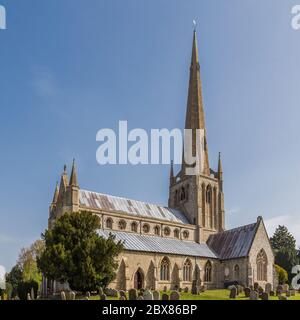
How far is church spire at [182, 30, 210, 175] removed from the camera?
5385cm

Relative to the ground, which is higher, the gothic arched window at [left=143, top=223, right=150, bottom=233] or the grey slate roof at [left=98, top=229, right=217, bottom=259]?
the gothic arched window at [left=143, top=223, right=150, bottom=233]

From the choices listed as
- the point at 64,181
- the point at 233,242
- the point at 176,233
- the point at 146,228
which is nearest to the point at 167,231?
the point at 176,233

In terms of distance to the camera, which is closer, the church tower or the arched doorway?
the arched doorway

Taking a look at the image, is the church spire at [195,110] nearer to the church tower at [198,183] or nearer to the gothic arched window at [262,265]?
the church tower at [198,183]

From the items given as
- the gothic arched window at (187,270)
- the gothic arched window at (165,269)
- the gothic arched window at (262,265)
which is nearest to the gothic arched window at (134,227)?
the gothic arched window at (165,269)

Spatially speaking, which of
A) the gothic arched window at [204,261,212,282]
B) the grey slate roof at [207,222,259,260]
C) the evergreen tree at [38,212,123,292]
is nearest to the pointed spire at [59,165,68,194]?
the evergreen tree at [38,212,123,292]

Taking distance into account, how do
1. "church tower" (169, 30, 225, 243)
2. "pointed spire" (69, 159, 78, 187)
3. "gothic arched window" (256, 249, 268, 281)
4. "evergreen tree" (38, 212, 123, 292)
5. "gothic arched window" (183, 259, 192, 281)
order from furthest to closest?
1. "church tower" (169, 30, 225, 243)
2. "gothic arched window" (256, 249, 268, 281)
3. "gothic arched window" (183, 259, 192, 281)
4. "pointed spire" (69, 159, 78, 187)
5. "evergreen tree" (38, 212, 123, 292)

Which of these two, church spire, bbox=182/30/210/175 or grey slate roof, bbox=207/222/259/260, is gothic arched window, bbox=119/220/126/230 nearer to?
grey slate roof, bbox=207/222/259/260

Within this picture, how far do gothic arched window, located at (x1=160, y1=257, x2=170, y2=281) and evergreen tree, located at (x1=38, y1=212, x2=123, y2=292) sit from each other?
10.4 meters

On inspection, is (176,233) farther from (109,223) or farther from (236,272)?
(109,223)

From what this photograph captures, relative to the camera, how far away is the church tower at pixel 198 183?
165ft

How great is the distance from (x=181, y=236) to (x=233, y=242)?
Answer: 5826 mm

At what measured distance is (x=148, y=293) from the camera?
2222 centimetres
